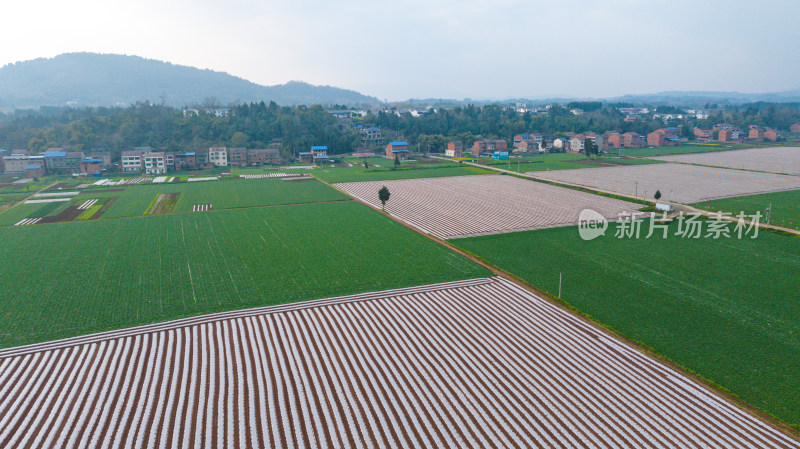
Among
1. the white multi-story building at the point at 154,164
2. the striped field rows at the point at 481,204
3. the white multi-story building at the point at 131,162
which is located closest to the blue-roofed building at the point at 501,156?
the striped field rows at the point at 481,204

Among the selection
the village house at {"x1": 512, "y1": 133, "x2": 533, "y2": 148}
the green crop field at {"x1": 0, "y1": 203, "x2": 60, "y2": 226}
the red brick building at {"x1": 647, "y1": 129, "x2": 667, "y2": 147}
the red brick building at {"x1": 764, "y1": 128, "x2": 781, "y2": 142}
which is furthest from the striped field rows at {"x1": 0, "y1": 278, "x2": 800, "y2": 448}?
the red brick building at {"x1": 764, "y1": 128, "x2": 781, "y2": 142}

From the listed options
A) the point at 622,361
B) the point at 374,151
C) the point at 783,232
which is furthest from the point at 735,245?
the point at 374,151

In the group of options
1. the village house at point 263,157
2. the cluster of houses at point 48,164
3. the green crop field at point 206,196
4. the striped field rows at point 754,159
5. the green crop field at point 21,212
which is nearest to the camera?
the green crop field at point 21,212

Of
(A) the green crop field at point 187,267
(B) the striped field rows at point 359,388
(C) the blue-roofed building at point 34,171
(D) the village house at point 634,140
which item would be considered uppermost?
(D) the village house at point 634,140

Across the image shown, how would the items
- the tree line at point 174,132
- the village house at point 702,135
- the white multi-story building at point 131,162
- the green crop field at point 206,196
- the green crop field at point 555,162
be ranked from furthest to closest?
the village house at point 702,135 < the tree line at point 174,132 < the white multi-story building at point 131,162 < the green crop field at point 555,162 < the green crop field at point 206,196

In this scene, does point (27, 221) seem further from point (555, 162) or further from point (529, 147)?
point (529, 147)

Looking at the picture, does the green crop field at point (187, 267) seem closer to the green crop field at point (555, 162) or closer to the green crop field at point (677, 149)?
the green crop field at point (555, 162)

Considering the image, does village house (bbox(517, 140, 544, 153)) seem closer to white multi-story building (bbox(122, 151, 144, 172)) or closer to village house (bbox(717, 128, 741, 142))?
village house (bbox(717, 128, 741, 142))

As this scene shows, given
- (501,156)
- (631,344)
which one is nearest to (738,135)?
(501,156)
